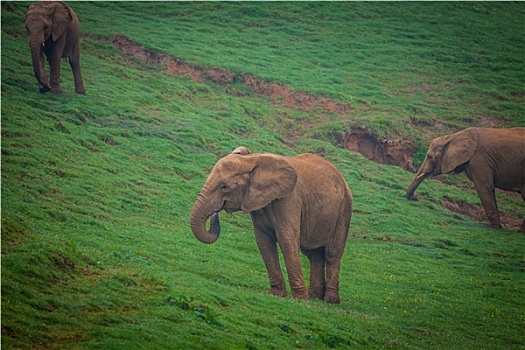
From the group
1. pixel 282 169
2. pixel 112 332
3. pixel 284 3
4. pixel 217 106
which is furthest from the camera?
pixel 284 3

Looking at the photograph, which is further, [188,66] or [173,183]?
[188,66]

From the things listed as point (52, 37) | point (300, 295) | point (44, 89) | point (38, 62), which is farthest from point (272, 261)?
point (44, 89)

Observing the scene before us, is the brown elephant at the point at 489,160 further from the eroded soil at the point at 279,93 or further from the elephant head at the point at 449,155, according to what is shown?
the eroded soil at the point at 279,93

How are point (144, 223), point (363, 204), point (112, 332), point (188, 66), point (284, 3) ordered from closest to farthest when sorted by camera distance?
point (112, 332) < point (144, 223) < point (363, 204) < point (188, 66) < point (284, 3)

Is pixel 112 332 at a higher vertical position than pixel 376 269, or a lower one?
higher

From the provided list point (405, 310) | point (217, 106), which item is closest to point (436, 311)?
point (405, 310)

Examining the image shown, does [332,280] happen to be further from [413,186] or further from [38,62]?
[38,62]

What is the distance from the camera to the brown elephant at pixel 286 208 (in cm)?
2322

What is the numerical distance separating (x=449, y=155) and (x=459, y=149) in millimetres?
547

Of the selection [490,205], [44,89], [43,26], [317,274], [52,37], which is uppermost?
[43,26]

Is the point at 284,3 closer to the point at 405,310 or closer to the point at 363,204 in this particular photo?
the point at 363,204

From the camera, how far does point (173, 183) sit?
121 feet

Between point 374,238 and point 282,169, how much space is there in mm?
→ 13776

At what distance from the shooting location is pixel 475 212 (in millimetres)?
44469
